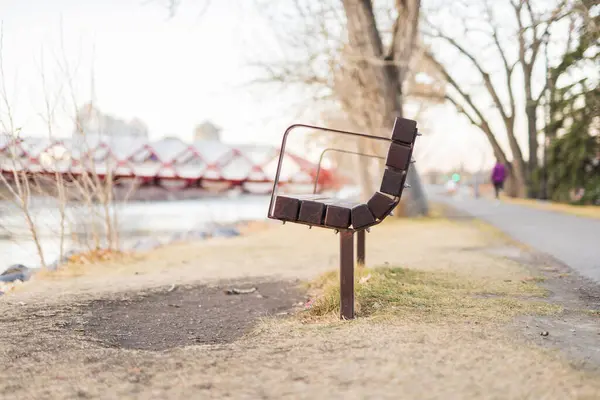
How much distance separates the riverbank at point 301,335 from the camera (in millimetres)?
2033

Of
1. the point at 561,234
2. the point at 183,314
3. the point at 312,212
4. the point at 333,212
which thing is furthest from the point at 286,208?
the point at 561,234

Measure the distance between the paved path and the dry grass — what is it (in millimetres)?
1064

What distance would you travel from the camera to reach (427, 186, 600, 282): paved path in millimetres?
5219

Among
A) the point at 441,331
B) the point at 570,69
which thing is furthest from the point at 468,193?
the point at 441,331

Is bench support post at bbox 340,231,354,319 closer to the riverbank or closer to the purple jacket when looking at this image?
the riverbank

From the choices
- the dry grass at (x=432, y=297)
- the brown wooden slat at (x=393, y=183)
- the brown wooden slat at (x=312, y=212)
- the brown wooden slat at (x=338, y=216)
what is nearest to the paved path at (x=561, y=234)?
the dry grass at (x=432, y=297)

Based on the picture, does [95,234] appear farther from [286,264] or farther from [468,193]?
[468,193]

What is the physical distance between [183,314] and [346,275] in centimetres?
119

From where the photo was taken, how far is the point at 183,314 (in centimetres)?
362

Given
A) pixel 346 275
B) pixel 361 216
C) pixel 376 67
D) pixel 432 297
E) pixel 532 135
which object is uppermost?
pixel 376 67

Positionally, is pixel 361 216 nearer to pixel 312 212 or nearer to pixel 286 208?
pixel 312 212

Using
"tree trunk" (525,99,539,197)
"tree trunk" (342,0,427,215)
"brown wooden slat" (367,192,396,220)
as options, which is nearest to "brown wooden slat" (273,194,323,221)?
"brown wooden slat" (367,192,396,220)

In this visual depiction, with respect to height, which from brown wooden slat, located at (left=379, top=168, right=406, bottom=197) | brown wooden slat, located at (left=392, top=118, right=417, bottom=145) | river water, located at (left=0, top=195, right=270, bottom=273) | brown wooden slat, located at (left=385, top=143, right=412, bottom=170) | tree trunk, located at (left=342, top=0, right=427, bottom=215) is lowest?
river water, located at (left=0, top=195, right=270, bottom=273)

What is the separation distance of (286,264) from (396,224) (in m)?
4.61
